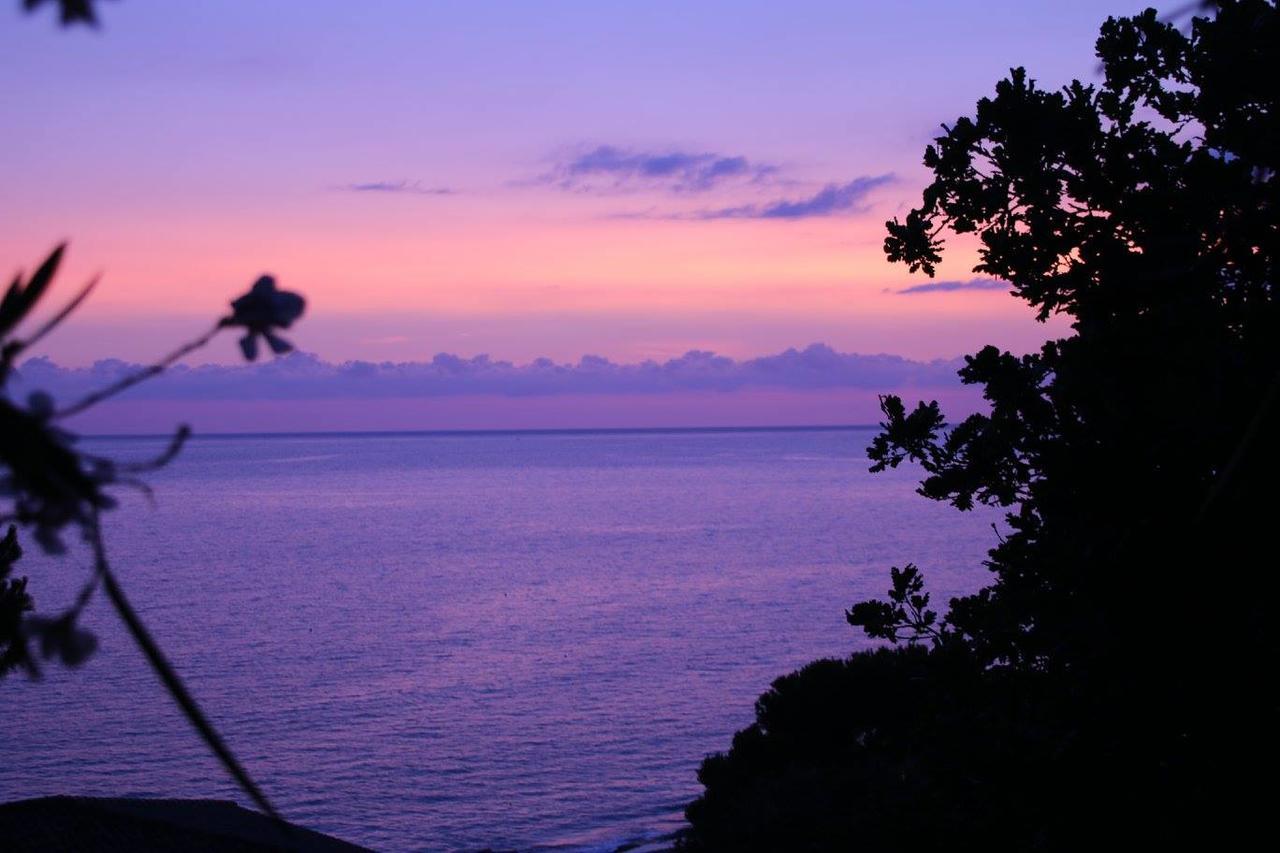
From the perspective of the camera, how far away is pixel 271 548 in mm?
102500

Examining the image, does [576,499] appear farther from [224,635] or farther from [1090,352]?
[1090,352]

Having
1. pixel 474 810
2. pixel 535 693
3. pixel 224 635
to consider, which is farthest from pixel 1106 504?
pixel 224 635

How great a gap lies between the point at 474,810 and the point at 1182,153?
30.7 meters

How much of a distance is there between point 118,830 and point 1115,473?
19155mm

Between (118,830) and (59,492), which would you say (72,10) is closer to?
(59,492)

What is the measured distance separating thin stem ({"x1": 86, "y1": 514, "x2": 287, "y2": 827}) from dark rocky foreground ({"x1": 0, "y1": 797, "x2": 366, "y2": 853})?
69.8 ft

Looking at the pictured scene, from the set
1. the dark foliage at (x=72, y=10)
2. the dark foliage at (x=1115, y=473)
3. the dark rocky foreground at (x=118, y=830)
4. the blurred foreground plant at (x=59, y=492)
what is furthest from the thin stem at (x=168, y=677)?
the dark rocky foreground at (x=118, y=830)

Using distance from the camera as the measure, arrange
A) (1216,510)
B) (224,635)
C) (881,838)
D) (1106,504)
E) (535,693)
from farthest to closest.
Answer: (224,635) < (535,693) < (881,838) < (1106,504) < (1216,510)

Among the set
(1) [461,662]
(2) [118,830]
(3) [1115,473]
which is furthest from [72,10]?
(1) [461,662]

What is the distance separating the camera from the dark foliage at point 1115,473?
8.40 m

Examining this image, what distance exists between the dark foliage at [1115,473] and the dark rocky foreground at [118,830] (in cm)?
1457

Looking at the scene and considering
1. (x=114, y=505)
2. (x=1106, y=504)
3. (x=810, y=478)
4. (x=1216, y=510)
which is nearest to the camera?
(x=114, y=505)

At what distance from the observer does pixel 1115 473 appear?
28.9ft

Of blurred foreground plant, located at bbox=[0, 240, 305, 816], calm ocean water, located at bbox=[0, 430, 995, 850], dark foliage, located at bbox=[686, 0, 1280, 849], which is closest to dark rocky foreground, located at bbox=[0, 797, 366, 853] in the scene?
calm ocean water, located at bbox=[0, 430, 995, 850]
